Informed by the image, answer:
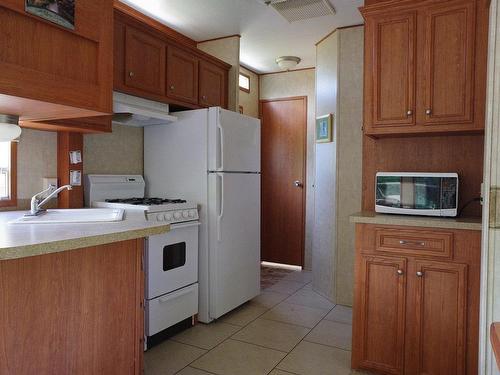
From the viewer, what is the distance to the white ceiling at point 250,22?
318 centimetres

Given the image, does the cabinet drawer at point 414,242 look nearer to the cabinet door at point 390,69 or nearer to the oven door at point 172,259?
the cabinet door at point 390,69

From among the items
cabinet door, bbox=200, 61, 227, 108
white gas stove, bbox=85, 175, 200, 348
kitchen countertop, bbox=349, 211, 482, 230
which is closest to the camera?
kitchen countertop, bbox=349, 211, 482, 230

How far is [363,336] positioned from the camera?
234 centimetres

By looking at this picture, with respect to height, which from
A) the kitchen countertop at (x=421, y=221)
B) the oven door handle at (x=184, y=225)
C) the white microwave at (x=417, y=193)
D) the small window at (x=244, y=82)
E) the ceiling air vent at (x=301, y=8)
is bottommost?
the oven door handle at (x=184, y=225)

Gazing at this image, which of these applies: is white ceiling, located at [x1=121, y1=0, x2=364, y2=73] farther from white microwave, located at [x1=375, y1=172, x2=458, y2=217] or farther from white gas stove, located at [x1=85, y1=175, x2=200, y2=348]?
white microwave, located at [x1=375, y1=172, x2=458, y2=217]

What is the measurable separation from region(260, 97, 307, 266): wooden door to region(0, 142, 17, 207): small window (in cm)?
330

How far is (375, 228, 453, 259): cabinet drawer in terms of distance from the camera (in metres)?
2.12

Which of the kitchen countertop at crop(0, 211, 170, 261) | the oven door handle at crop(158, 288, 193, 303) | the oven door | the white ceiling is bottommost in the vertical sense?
the oven door handle at crop(158, 288, 193, 303)

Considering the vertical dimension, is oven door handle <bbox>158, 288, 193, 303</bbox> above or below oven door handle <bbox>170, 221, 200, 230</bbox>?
below

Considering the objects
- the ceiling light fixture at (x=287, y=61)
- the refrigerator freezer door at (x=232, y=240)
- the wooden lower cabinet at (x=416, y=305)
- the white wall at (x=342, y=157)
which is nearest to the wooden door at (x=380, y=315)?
the wooden lower cabinet at (x=416, y=305)

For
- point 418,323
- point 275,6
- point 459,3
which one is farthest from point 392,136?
point 275,6

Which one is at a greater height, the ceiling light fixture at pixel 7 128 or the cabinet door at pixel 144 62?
the cabinet door at pixel 144 62

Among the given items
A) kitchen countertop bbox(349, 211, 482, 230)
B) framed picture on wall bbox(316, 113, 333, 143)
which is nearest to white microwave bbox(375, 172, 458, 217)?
kitchen countertop bbox(349, 211, 482, 230)

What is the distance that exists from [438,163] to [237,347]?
1841mm
